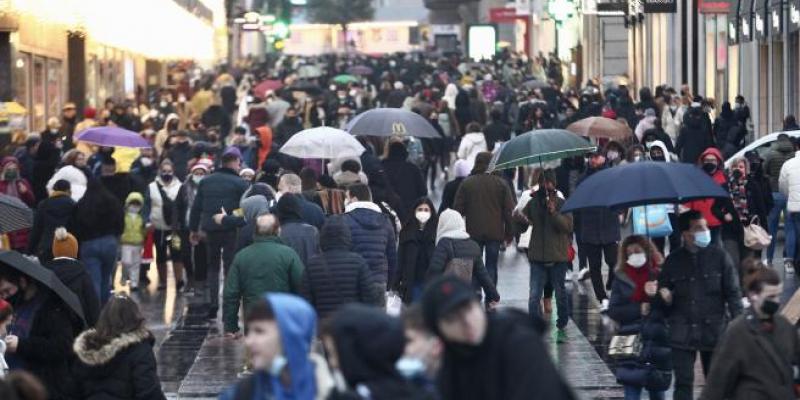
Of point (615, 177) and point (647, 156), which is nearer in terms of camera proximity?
point (615, 177)

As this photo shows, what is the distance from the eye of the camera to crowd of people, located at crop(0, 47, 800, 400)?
6422mm

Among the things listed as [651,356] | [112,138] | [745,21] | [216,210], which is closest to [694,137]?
[112,138]

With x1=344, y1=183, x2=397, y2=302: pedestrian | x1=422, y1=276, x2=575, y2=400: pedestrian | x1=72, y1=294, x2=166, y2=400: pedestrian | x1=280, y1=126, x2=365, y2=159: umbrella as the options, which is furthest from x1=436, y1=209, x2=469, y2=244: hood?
x1=422, y1=276, x2=575, y2=400: pedestrian

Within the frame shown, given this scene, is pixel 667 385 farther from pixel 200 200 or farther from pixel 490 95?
pixel 490 95

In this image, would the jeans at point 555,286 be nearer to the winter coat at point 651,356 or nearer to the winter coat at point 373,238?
the winter coat at point 373,238

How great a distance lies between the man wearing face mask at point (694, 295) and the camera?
12031mm

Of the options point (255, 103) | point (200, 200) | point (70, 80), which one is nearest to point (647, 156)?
point (200, 200)

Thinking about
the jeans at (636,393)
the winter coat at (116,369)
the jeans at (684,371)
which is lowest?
the jeans at (636,393)

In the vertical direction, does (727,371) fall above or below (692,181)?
below

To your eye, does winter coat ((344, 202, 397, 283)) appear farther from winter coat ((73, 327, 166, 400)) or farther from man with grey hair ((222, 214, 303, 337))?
winter coat ((73, 327, 166, 400))

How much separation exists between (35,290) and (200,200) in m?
7.32

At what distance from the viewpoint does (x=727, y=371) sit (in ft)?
32.3

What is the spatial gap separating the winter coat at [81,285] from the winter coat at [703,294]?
345 cm

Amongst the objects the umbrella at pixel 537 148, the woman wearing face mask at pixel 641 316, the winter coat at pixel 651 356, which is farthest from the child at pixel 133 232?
the winter coat at pixel 651 356
